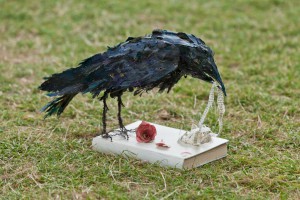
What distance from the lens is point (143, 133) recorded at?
16.0 ft

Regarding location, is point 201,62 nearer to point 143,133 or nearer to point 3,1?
point 143,133

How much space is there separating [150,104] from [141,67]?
1.62 m

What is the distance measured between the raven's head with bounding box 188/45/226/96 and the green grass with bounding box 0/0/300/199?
2.03ft

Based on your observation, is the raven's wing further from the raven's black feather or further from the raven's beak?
the raven's beak

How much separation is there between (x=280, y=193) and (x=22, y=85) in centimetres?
333

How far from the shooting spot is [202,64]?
474 cm

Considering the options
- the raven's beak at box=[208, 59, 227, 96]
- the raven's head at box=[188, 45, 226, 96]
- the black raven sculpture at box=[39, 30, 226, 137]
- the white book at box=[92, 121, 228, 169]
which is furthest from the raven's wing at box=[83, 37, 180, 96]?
the white book at box=[92, 121, 228, 169]

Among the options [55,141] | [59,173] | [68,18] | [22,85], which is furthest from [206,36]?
[59,173]

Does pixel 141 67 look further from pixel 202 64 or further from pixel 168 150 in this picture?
pixel 168 150

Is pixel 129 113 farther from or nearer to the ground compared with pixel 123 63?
nearer to the ground

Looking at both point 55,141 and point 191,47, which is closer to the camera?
point 191,47

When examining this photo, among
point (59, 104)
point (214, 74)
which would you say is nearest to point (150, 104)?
point (59, 104)

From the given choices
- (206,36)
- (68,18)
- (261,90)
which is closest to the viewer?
(261,90)

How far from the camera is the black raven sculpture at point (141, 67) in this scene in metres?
4.64
